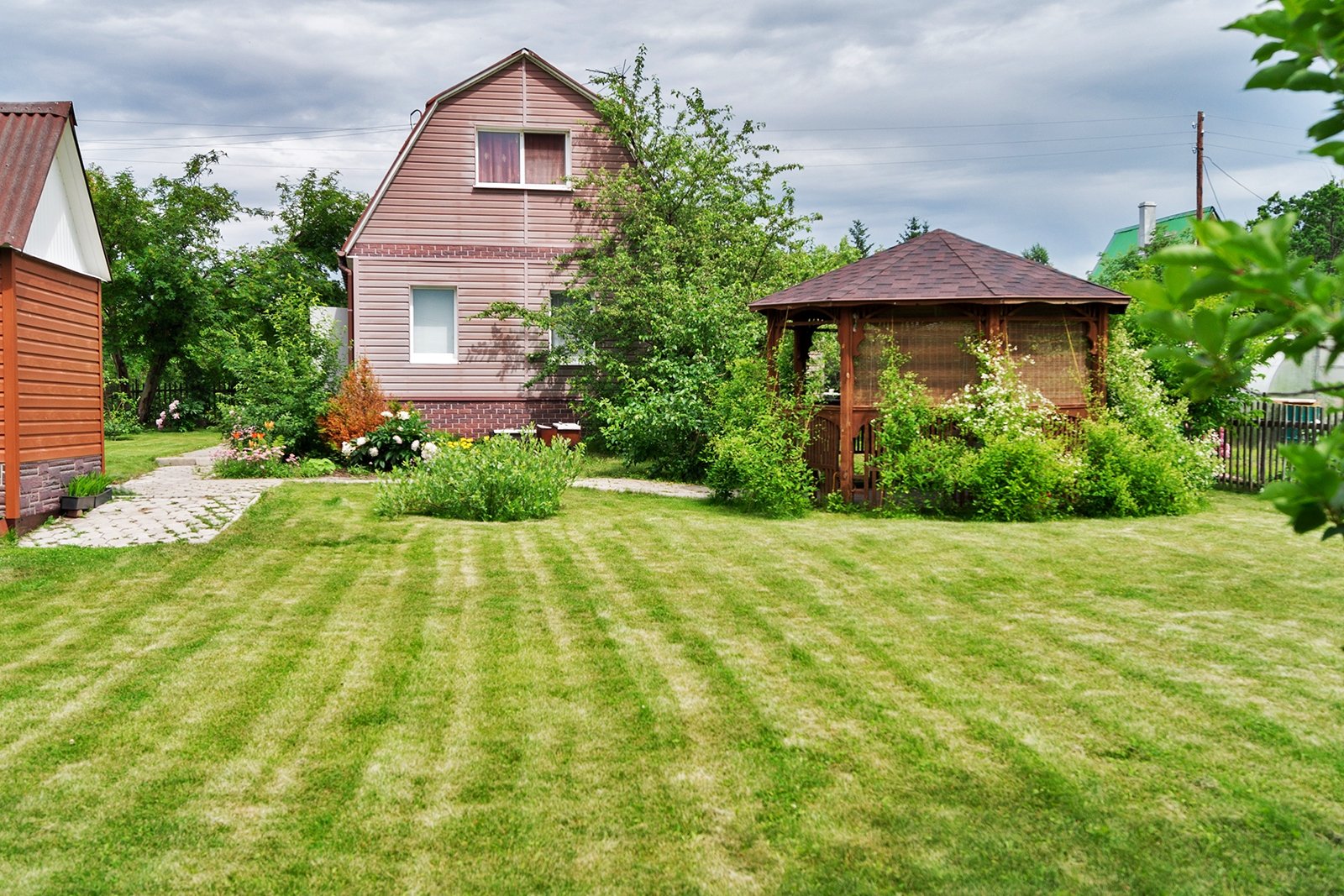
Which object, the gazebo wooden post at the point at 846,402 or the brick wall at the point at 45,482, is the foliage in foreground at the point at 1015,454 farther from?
the brick wall at the point at 45,482

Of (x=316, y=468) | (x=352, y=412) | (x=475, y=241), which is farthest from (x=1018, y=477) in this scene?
(x=475, y=241)

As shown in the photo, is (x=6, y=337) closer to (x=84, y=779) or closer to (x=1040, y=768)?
(x=84, y=779)

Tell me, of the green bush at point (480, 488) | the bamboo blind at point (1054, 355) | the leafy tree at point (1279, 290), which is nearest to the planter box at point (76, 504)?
the green bush at point (480, 488)

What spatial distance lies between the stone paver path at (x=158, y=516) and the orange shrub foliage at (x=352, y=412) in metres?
1.66

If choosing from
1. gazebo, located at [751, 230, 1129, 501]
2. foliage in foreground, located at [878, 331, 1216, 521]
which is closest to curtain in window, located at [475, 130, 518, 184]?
gazebo, located at [751, 230, 1129, 501]

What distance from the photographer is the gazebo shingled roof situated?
12625 millimetres

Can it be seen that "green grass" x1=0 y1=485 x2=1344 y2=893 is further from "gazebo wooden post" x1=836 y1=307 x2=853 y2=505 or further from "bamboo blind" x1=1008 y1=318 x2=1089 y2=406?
"bamboo blind" x1=1008 y1=318 x2=1089 y2=406

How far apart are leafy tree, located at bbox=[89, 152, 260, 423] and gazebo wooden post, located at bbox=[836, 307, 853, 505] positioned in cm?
2245

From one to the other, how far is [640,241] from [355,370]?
18.7ft

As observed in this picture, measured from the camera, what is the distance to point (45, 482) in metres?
11.5

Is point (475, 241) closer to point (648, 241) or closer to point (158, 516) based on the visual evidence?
point (648, 241)

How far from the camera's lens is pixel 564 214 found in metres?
20.3

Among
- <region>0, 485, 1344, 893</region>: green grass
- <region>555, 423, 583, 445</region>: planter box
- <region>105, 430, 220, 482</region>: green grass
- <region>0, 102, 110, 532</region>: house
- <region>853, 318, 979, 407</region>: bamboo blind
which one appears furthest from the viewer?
<region>555, 423, 583, 445</region>: planter box

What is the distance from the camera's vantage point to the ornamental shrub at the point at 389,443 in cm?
1659
